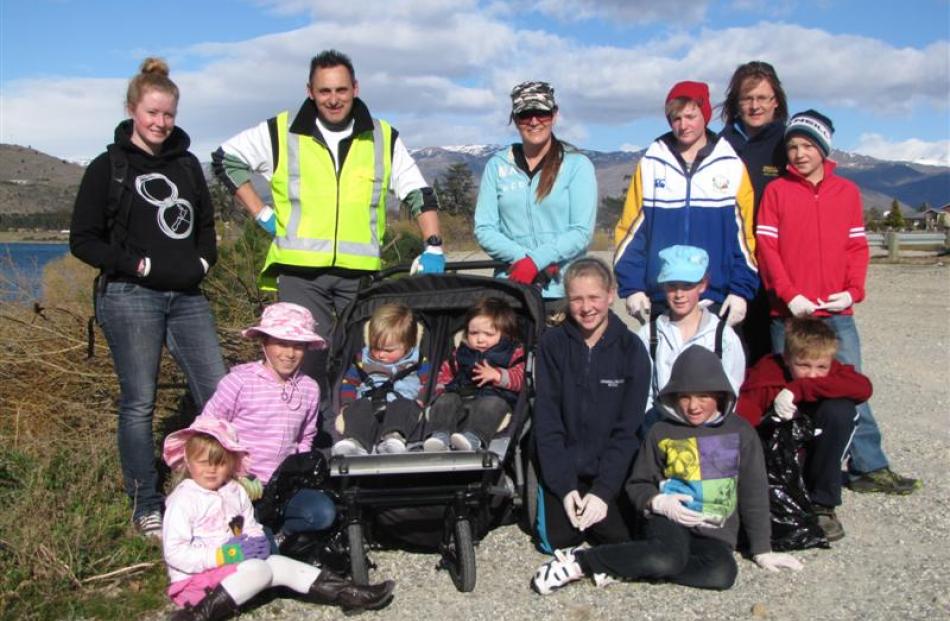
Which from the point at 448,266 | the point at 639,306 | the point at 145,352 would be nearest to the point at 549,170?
the point at 448,266

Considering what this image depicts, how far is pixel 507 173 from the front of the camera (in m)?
5.29

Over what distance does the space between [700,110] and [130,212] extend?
3.00m

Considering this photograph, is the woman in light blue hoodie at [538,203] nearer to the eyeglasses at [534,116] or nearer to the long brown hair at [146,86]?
the eyeglasses at [534,116]

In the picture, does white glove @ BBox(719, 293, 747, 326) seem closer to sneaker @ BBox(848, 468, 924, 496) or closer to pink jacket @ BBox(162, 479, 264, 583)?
sneaker @ BBox(848, 468, 924, 496)

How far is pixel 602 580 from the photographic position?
13.2ft

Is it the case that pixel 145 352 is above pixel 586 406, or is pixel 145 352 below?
above

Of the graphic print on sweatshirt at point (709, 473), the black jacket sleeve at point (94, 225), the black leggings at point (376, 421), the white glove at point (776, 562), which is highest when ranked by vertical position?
the black jacket sleeve at point (94, 225)

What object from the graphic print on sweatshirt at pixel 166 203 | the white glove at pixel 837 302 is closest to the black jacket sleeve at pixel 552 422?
the white glove at pixel 837 302

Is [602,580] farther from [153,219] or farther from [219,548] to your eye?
[153,219]

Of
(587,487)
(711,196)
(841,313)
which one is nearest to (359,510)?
(587,487)

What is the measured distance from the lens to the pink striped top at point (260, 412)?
4336 millimetres

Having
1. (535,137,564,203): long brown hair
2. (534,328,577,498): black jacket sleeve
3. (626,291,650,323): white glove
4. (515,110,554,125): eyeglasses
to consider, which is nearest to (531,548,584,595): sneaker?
(534,328,577,498): black jacket sleeve

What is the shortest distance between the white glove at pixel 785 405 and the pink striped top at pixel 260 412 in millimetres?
2378

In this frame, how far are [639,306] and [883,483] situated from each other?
5.78 ft
